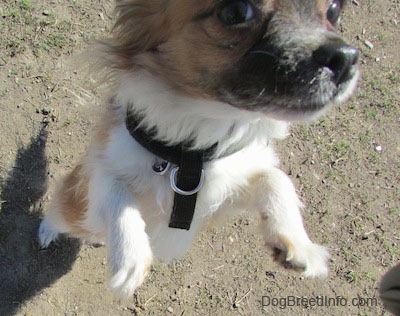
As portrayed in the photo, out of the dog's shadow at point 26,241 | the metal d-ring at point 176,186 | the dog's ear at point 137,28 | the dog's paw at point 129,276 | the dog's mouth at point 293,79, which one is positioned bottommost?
the dog's shadow at point 26,241

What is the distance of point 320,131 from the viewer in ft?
13.7

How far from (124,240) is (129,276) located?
169 mm

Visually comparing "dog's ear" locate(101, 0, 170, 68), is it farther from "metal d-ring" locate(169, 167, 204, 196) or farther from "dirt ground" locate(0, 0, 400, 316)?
"dirt ground" locate(0, 0, 400, 316)

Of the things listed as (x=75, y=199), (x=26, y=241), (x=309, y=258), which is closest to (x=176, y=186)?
(x=309, y=258)

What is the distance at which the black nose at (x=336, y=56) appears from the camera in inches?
72.6

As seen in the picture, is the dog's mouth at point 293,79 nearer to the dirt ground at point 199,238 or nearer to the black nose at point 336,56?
the black nose at point 336,56

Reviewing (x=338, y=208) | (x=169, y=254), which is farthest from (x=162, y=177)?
(x=338, y=208)

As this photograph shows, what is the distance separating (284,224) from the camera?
2.45 m

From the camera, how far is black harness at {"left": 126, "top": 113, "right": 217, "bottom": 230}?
2.44 m

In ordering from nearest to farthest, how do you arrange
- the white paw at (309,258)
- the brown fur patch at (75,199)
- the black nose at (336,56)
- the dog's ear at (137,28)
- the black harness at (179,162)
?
the black nose at (336,56) < the dog's ear at (137,28) < the white paw at (309,258) < the black harness at (179,162) < the brown fur patch at (75,199)

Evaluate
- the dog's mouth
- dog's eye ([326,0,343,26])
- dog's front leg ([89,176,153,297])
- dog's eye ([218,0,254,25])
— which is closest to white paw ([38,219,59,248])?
dog's front leg ([89,176,153,297])

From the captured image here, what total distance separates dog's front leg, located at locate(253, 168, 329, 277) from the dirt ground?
118cm

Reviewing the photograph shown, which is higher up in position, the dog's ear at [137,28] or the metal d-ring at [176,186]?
the dog's ear at [137,28]

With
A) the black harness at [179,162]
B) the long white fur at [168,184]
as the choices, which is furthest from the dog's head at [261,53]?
the black harness at [179,162]
